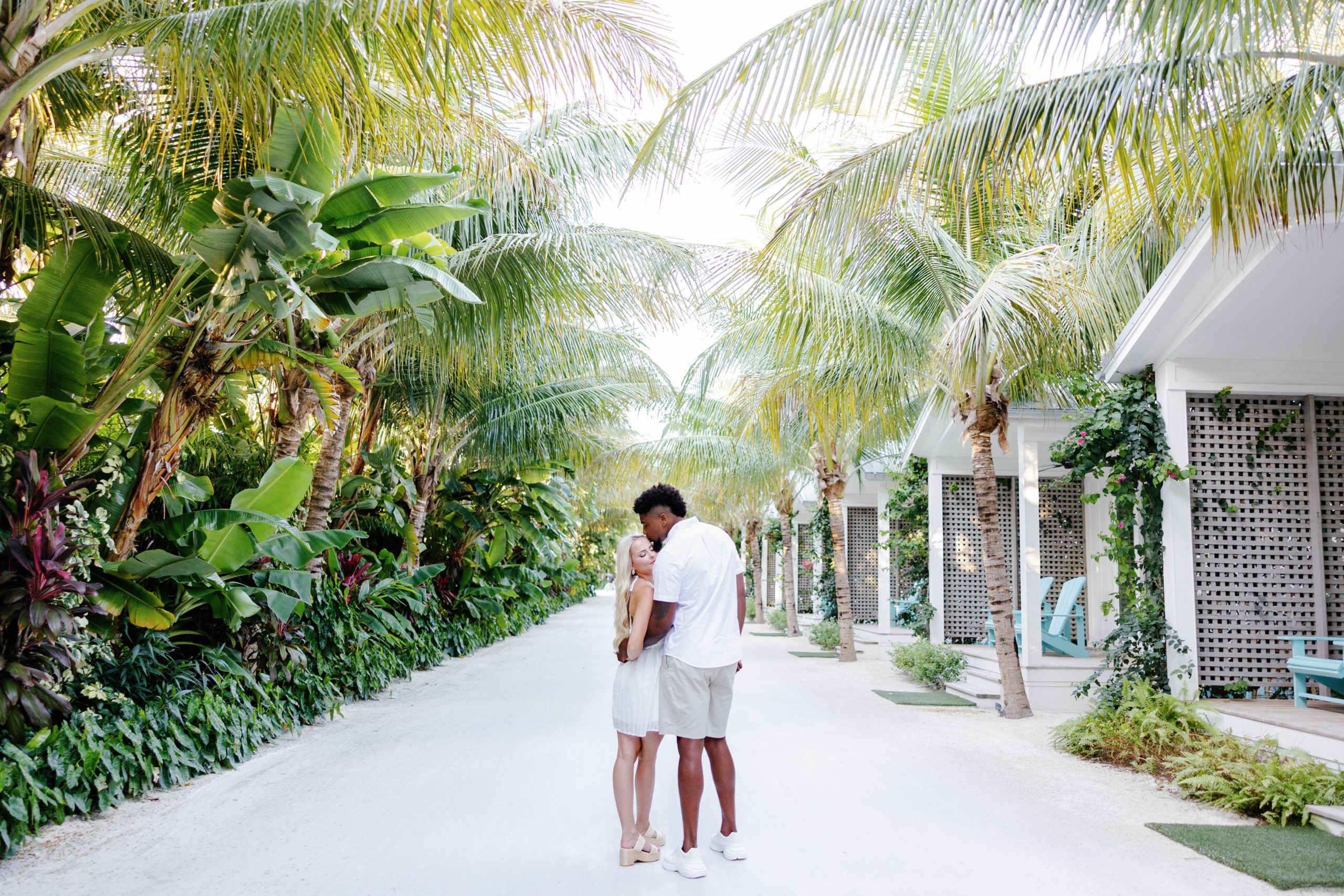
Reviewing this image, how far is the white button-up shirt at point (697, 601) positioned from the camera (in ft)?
13.9

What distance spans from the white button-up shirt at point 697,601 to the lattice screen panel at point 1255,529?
530 cm

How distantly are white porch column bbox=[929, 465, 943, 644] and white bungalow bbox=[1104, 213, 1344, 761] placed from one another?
5.82 m

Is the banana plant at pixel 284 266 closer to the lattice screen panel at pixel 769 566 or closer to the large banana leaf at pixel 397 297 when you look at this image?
the large banana leaf at pixel 397 297

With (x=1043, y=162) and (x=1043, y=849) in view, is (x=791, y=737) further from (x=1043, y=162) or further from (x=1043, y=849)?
(x=1043, y=162)

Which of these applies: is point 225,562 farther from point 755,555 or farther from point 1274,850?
point 755,555

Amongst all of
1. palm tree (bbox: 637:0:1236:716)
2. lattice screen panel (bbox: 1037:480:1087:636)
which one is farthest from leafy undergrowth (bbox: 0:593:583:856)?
lattice screen panel (bbox: 1037:480:1087:636)

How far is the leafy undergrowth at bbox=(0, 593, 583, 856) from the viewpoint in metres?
4.54

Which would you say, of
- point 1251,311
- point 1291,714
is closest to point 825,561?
point 1291,714

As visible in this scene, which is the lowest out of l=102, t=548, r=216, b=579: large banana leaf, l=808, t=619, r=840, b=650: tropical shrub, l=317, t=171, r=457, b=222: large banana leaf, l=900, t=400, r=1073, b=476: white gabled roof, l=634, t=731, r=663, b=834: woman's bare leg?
l=808, t=619, r=840, b=650: tropical shrub


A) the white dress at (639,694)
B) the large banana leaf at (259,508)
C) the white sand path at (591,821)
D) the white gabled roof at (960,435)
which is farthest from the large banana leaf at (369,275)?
the white gabled roof at (960,435)

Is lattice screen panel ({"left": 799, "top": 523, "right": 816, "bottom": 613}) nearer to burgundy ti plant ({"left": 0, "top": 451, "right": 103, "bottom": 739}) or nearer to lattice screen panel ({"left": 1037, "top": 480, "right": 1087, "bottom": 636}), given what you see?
lattice screen panel ({"left": 1037, "top": 480, "right": 1087, "bottom": 636})

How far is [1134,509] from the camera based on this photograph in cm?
798

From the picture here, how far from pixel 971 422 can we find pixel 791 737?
4044mm

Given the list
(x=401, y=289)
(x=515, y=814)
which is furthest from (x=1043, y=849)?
(x=401, y=289)
